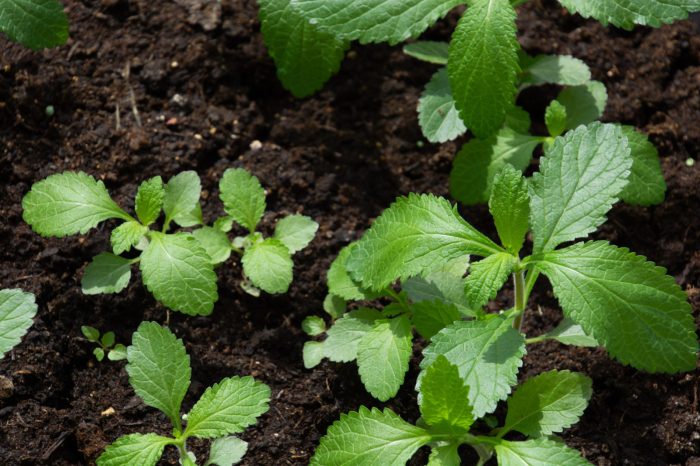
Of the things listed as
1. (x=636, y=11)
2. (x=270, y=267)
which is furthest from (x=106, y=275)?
(x=636, y=11)

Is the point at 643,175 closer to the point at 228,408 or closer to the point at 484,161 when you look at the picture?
the point at 484,161

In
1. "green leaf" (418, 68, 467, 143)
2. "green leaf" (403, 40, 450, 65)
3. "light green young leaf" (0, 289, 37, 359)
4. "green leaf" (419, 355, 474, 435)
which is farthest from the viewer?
"green leaf" (403, 40, 450, 65)

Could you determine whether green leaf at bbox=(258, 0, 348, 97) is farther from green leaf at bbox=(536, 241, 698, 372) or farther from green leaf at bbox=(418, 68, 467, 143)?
green leaf at bbox=(536, 241, 698, 372)

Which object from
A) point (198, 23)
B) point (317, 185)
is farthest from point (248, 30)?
point (317, 185)

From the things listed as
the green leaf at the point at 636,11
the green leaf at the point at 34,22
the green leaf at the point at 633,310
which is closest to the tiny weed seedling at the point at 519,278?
the green leaf at the point at 633,310

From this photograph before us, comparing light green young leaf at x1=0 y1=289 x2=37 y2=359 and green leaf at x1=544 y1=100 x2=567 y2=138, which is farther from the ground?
green leaf at x1=544 y1=100 x2=567 y2=138

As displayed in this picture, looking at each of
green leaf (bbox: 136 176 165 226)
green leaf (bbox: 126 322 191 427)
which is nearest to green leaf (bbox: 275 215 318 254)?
green leaf (bbox: 136 176 165 226)
